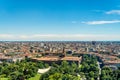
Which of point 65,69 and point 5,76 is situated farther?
point 65,69

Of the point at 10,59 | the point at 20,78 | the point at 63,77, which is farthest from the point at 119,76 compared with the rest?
the point at 10,59

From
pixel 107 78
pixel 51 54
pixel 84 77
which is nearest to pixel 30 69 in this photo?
pixel 84 77

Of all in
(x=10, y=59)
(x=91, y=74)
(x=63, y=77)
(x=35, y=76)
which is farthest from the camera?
(x=10, y=59)

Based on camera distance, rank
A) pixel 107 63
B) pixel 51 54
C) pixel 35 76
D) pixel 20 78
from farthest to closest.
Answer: pixel 51 54
pixel 107 63
pixel 35 76
pixel 20 78

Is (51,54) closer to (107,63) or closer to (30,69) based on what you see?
(107,63)

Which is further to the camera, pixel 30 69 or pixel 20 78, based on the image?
pixel 30 69

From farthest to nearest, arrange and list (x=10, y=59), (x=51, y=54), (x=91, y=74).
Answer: (x=51, y=54) < (x=10, y=59) < (x=91, y=74)

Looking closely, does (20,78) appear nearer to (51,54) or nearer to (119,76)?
(119,76)

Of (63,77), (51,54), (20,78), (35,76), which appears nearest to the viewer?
(63,77)

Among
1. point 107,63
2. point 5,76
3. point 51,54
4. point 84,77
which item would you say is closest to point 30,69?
point 5,76
